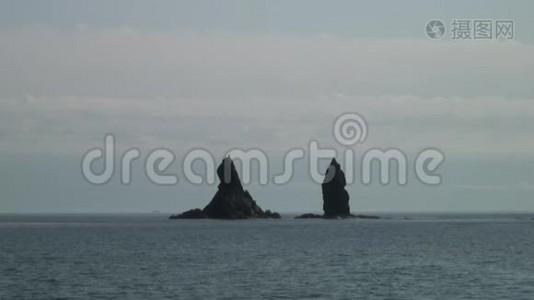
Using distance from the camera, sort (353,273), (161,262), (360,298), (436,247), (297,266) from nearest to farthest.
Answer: (360,298) → (353,273) → (297,266) → (161,262) → (436,247)

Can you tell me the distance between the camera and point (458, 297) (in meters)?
61.9

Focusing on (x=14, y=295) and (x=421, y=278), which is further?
(x=421, y=278)

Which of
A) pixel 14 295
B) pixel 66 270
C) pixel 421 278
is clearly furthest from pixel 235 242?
pixel 14 295

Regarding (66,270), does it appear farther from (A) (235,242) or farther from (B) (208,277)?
(A) (235,242)

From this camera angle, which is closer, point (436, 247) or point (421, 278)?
point (421, 278)

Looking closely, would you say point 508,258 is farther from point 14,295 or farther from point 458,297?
point 14,295

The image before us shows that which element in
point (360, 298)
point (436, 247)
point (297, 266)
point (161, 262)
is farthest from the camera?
point (436, 247)

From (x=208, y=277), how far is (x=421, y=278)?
1578cm

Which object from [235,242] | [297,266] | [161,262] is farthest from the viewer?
[235,242]

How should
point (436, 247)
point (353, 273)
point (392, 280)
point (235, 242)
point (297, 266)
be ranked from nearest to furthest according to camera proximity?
point (392, 280)
point (353, 273)
point (297, 266)
point (436, 247)
point (235, 242)

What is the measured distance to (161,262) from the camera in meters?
90.9

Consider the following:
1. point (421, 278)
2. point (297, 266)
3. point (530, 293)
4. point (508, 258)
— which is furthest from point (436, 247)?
point (530, 293)

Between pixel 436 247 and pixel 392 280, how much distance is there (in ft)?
152

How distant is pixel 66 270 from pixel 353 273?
926 inches
